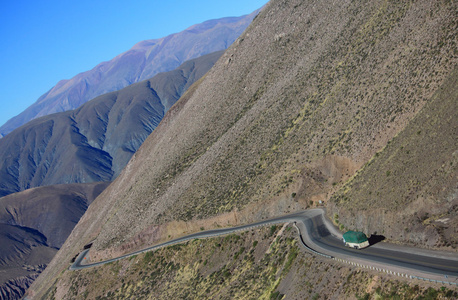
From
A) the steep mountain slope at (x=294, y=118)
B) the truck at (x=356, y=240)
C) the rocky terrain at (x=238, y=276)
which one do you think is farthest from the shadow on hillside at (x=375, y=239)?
the rocky terrain at (x=238, y=276)

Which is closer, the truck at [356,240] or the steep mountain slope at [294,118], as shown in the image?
the truck at [356,240]

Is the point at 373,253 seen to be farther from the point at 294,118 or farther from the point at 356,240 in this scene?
the point at 294,118

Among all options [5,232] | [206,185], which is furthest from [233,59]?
[5,232]

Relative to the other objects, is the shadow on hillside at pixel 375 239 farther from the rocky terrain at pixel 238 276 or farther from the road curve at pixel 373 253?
the rocky terrain at pixel 238 276

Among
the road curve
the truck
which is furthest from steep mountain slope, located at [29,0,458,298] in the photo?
the truck

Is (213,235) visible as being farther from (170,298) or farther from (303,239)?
(303,239)

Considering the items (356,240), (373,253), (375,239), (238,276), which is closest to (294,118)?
(238,276)
